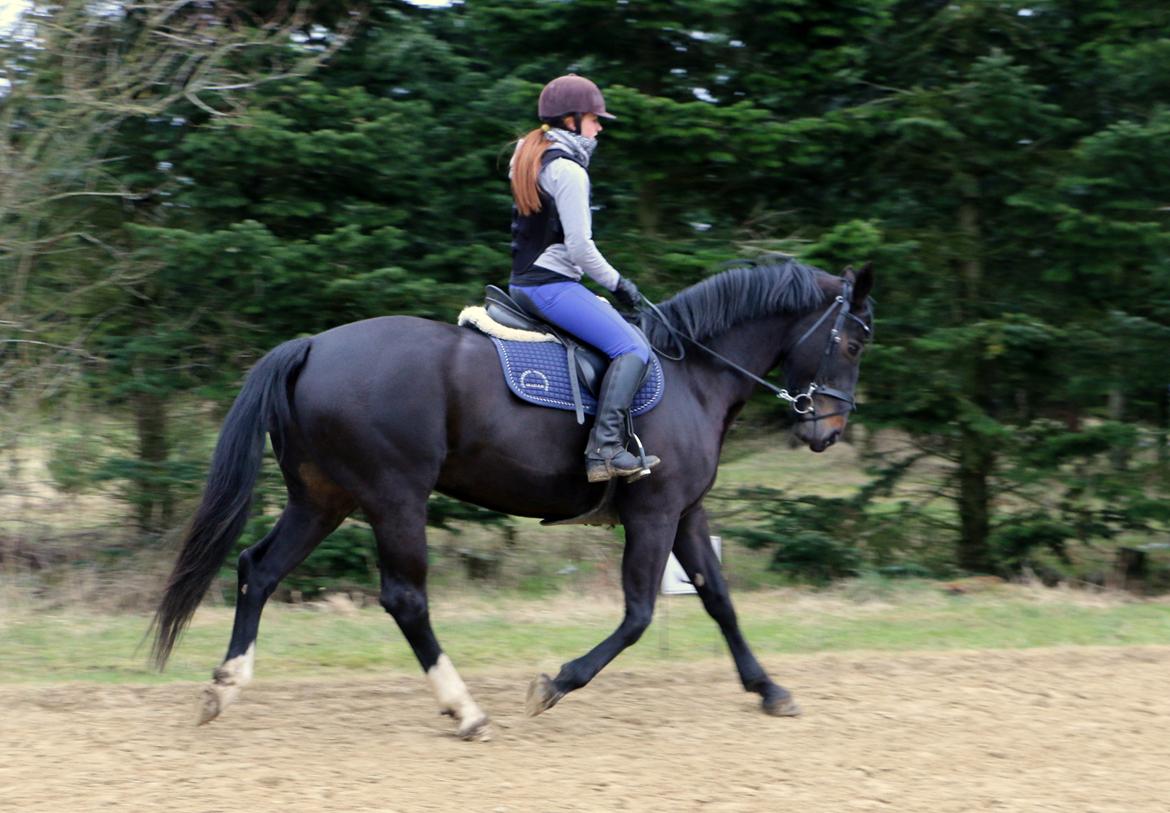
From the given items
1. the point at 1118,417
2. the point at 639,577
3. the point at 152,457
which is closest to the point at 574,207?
the point at 639,577

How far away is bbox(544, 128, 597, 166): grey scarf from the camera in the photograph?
5980 mm

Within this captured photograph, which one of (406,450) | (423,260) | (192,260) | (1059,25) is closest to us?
(406,450)

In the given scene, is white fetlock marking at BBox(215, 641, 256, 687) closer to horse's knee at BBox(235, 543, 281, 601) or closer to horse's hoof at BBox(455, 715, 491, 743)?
horse's knee at BBox(235, 543, 281, 601)

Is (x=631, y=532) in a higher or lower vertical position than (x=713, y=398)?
lower

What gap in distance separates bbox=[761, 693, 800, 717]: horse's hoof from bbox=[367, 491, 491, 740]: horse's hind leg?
1529mm

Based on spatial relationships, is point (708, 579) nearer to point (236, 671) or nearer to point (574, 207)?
point (574, 207)

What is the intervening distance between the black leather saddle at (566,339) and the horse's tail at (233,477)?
1.00 metres

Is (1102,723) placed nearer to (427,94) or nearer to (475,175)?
(475,175)

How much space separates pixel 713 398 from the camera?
652 centimetres

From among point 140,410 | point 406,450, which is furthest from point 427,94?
point 406,450

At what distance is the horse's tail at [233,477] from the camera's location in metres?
5.91

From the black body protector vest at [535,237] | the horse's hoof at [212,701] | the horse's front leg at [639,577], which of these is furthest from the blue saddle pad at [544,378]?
the horse's hoof at [212,701]

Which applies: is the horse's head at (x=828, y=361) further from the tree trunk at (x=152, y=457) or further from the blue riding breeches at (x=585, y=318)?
the tree trunk at (x=152, y=457)

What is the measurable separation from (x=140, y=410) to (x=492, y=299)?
16.7 feet
